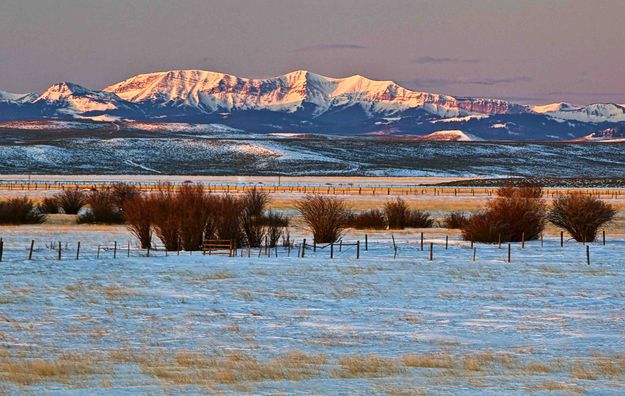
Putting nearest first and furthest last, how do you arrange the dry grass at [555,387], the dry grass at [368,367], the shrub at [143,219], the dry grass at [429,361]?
the dry grass at [555,387] < the dry grass at [368,367] < the dry grass at [429,361] < the shrub at [143,219]

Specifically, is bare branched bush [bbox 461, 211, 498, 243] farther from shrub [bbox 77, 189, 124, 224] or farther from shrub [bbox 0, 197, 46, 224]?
shrub [bbox 0, 197, 46, 224]

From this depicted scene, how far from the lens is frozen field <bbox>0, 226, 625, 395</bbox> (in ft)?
54.7

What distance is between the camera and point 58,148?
195375 millimetres

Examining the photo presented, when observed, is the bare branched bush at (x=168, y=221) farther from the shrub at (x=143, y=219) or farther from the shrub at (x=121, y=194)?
the shrub at (x=121, y=194)

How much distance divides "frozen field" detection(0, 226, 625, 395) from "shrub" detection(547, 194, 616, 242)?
433 inches

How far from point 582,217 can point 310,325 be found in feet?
95.5

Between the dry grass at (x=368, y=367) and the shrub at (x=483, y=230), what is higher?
the shrub at (x=483, y=230)

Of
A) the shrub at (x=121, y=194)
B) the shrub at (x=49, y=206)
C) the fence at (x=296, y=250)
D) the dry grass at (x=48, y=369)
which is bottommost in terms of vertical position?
the dry grass at (x=48, y=369)

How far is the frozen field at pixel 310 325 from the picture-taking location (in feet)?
54.7

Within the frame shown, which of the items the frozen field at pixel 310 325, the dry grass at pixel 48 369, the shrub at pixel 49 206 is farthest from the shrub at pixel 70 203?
the dry grass at pixel 48 369

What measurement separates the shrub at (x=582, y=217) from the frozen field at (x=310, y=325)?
10991mm

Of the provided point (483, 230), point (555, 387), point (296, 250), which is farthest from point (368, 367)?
point (483, 230)

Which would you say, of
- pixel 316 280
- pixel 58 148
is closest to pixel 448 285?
pixel 316 280

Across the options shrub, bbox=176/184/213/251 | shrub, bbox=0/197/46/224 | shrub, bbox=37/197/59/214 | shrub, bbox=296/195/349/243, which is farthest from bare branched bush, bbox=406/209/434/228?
shrub, bbox=37/197/59/214
